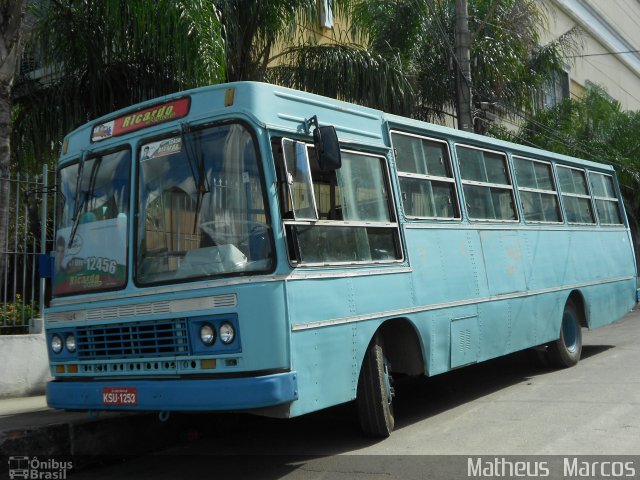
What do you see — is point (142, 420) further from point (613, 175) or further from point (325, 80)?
point (613, 175)

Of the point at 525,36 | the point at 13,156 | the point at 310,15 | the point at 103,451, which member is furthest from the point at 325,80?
the point at 103,451

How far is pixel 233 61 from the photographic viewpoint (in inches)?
452

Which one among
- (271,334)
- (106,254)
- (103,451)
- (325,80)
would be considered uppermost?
(325,80)

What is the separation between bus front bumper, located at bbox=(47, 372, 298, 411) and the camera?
197 inches

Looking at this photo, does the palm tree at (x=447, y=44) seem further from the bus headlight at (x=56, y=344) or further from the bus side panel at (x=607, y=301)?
the bus headlight at (x=56, y=344)

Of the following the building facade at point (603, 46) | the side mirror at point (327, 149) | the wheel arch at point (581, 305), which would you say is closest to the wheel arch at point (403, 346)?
the side mirror at point (327, 149)

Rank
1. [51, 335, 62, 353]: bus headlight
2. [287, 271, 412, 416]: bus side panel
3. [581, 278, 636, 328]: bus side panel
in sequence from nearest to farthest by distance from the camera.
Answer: [287, 271, 412, 416]: bus side panel < [51, 335, 62, 353]: bus headlight < [581, 278, 636, 328]: bus side panel

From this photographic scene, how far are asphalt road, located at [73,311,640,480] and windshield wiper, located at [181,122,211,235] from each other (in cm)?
212

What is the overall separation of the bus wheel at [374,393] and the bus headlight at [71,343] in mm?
2372

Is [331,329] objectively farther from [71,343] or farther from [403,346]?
[71,343]

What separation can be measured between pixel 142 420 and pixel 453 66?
11.0 m

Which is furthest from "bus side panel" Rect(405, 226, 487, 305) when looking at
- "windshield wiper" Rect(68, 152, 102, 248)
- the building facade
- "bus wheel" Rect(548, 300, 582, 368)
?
the building facade

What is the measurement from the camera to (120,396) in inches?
219

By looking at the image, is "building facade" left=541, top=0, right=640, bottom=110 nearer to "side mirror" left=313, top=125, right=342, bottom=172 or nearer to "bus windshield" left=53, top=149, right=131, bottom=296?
"side mirror" left=313, top=125, right=342, bottom=172
